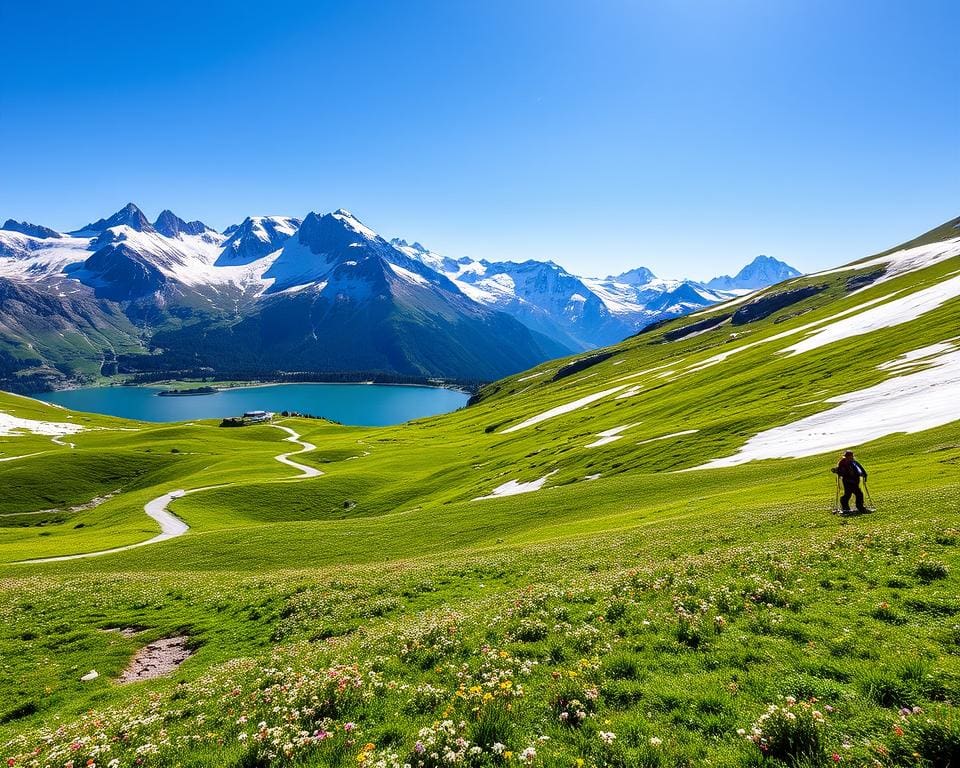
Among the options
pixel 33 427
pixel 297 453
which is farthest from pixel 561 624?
pixel 33 427

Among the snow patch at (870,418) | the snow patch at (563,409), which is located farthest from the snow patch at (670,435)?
the snow patch at (563,409)

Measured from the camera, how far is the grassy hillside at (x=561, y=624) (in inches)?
371

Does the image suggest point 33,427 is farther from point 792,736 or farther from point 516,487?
point 792,736

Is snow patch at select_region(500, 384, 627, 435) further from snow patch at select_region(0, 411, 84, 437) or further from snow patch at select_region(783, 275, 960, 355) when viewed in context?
snow patch at select_region(0, 411, 84, 437)

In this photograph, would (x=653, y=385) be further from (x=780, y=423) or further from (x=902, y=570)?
(x=902, y=570)

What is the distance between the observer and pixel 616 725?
31.4ft

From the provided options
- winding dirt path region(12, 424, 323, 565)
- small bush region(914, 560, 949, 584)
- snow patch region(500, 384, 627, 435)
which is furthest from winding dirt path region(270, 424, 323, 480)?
small bush region(914, 560, 949, 584)

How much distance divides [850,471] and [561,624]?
2319cm

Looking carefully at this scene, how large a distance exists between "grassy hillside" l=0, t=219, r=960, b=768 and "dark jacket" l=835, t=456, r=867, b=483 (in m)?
2.09

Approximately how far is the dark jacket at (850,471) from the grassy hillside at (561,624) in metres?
2.09

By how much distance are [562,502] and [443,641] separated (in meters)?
38.5

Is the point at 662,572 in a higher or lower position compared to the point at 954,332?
lower

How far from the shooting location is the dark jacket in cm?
2822

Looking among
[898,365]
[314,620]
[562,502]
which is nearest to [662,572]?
[314,620]
